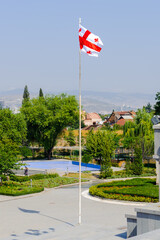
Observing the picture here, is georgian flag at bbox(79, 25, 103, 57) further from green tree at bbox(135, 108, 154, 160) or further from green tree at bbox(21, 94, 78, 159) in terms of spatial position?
green tree at bbox(21, 94, 78, 159)

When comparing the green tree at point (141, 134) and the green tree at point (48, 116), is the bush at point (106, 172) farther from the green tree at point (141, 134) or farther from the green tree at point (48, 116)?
the green tree at point (48, 116)

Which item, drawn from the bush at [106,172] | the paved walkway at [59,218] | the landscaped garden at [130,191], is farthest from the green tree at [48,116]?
the landscaped garden at [130,191]

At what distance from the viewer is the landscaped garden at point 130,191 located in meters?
24.5

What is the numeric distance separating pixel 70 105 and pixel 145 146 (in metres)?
17.6

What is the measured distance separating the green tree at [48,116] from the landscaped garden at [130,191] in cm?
3109

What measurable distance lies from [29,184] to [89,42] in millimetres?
18988

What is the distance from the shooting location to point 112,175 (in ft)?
129

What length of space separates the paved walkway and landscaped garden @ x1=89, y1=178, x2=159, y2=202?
0.96 m

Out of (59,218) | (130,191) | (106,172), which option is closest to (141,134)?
(106,172)

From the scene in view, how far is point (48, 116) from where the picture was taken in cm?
5997

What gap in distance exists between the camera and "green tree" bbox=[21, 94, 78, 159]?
59.7 meters

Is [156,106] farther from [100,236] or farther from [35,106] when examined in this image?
[100,236]

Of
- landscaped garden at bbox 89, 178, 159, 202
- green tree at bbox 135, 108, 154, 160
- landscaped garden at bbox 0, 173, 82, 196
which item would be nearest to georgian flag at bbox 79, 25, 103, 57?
landscaped garden at bbox 89, 178, 159, 202

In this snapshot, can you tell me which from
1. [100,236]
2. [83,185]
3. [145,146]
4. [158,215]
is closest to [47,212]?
[100,236]
